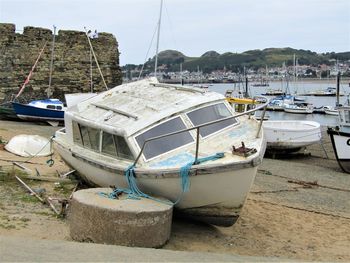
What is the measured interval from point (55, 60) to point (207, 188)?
22.8m

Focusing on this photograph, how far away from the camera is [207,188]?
6832 millimetres

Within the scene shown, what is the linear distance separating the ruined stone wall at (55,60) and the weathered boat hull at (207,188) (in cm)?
2091

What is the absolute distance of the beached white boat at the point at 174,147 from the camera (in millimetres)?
6785

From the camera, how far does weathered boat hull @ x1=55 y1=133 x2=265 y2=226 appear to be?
262 inches

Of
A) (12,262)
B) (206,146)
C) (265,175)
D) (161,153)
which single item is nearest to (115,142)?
(161,153)

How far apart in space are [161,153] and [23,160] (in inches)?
267

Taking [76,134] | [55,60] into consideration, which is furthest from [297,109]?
[76,134]

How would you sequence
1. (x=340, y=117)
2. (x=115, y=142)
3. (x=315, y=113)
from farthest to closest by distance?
(x=315, y=113) → (x=340, y=117) → (x=115, y=142)

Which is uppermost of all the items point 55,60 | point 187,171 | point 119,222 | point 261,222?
point 55,60

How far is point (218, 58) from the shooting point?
182375 mm

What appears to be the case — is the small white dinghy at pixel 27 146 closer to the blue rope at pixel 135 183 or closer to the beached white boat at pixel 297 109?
the blue rope at pixel 135 183

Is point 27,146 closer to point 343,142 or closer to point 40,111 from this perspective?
point 343,142

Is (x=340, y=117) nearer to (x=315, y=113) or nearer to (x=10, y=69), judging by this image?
(x=10, y=69)

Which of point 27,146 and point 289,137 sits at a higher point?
point 27,146
